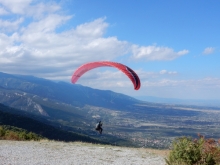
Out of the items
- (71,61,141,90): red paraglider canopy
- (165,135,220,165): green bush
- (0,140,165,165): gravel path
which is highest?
(71,61,141,90): red paraglider canopy

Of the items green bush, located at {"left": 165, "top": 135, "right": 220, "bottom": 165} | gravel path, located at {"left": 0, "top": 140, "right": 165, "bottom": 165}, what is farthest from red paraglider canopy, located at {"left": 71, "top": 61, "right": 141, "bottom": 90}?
green bush, located at {"left": 165, "top": 135, "right": 220, "bottom": 165}

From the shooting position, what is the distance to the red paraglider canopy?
61.0 feet

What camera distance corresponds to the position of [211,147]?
564 inches

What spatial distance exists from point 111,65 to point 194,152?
7784 millimetres

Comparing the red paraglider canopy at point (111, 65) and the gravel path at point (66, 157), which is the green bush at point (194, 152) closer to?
the gravel path at point (66, 157)

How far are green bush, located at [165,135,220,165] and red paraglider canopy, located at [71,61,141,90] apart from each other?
5485 millimetres

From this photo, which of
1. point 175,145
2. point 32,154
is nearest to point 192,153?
point 175,145

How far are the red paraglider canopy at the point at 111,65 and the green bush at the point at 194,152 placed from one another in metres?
5.49

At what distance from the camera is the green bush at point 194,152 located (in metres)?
13.8

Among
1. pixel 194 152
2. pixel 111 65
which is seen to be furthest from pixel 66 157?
pixel 194 152

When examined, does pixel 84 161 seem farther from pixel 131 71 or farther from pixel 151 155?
pixel 131 71

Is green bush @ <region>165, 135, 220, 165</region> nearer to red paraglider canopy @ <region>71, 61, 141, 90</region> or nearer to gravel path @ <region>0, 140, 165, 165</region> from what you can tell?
gravel path @ <region>0, 140, 165, 165</region>

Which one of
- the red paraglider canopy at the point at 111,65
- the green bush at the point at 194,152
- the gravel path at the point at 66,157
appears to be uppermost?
the red paraglider canopy at the point at 111,65

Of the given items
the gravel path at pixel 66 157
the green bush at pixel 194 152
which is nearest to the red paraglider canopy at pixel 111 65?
the gravel path at pixel 66 157
